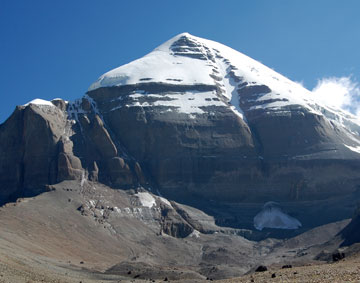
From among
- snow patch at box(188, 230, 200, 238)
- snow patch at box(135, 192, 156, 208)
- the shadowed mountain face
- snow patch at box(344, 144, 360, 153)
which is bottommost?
snow patch at box(188, 230, 200, 238)

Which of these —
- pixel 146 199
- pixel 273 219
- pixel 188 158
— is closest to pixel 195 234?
pixel 146 199

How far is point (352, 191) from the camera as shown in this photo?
174m

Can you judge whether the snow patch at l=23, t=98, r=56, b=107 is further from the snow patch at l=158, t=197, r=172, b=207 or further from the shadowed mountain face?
the snow patch at l=158, t=197, r=172, b=207

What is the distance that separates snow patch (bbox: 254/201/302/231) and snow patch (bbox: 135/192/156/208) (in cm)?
2891

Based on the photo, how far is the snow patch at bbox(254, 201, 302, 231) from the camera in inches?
6491

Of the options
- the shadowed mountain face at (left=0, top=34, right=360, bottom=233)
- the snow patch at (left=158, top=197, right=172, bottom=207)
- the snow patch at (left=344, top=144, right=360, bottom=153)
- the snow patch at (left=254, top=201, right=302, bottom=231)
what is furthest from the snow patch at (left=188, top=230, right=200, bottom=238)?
the snow patch at (left=344, top=144, right=360, bottom=153)

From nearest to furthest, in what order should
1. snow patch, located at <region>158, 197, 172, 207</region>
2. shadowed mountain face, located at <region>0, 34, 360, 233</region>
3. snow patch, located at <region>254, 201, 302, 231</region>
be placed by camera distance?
snow patch, located at <region>254, 201, 302, 231</region> → snow patch, located at <region>158, 197, 172, 207</region> → shadowed mountain face, located at <region>0, 34, 360, 233</region>

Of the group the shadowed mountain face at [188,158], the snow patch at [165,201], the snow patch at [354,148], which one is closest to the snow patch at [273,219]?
the shadowed mountain face at [188,158]

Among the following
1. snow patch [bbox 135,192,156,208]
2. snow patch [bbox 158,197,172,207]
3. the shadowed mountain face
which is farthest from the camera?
the shadowed mountain face

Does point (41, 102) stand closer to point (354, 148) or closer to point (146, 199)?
point (146, 199)

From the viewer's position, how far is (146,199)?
543ft

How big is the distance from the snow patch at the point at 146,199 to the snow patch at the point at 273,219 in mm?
28911

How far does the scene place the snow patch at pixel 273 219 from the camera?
165 metres

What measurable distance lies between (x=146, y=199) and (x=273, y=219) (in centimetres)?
3524
